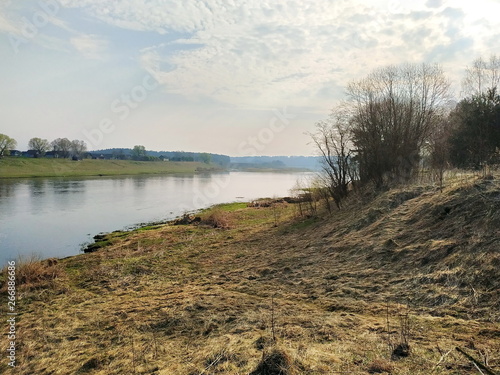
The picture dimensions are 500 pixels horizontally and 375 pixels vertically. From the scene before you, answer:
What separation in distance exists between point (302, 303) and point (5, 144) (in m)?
113

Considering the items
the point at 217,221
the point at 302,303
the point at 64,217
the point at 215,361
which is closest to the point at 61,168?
the point at 64,217

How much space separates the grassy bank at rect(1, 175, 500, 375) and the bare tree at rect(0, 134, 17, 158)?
100m

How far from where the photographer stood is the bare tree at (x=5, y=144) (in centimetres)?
9136

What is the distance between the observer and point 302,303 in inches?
292

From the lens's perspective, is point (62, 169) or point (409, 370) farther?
point (62, 169)

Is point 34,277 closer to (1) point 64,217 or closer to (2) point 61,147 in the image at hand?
(1) point 64,217

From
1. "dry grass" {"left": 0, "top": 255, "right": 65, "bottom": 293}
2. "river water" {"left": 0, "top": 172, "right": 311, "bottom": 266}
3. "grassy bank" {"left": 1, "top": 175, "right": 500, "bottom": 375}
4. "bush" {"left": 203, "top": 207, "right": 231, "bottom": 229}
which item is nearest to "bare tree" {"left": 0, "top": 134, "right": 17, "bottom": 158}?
"river water" {"left": 0, "top": 172, "right": 311, "bottom": 266}

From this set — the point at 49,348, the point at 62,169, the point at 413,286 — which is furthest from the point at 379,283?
the point at 62,169

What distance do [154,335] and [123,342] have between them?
1.98ft

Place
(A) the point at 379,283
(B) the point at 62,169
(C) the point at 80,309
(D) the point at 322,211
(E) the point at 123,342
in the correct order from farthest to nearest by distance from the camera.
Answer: (B) the point at 62,169, (D) the point at 322,211, (C) the point at 80,309, (A) the point at 379,283, (E) the point at 123,342

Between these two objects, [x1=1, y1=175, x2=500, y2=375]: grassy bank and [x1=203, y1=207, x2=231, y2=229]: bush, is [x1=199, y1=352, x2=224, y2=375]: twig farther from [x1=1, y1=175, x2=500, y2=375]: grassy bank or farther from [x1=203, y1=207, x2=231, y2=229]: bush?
[x1=203, y1=207, x2=231, y2=229]: bush

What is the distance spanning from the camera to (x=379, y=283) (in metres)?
7.69

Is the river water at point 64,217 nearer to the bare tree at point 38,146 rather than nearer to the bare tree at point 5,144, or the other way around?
Answer: the bare tree at point 5,144

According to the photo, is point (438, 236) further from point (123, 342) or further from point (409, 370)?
point (123, 342)
